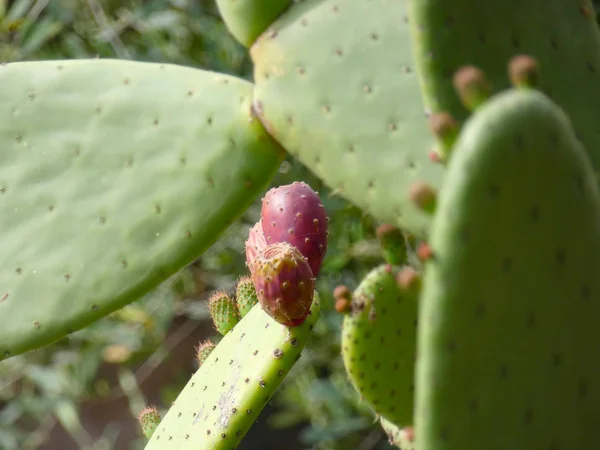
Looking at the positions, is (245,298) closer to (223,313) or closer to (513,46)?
(223,313)

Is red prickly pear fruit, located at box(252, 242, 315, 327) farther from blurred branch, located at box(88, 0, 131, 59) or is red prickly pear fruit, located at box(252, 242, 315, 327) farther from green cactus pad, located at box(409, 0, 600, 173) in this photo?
blurred branch, located at box(88, 0, 131, 59)

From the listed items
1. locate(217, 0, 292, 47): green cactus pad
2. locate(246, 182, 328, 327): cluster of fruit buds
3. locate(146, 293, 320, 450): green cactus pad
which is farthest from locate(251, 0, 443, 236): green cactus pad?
locate(146, 293, 320, 450): green cactus pad

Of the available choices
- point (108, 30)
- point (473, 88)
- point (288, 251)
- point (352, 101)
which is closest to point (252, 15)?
point (352, 101)

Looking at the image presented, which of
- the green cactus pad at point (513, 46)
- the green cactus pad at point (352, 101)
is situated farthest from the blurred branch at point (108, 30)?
the green cactus pad at point (513, 46)

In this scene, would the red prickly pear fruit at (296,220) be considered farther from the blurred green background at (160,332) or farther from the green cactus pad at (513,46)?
the blurred green background at (160,332)

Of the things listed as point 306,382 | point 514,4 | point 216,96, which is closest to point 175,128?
point 216,96
